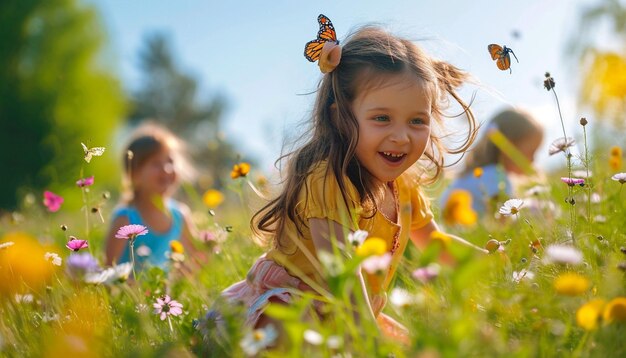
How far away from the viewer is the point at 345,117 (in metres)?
2.10

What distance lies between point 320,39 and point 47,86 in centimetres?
1313

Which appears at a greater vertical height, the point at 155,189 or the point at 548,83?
the point at 548,83

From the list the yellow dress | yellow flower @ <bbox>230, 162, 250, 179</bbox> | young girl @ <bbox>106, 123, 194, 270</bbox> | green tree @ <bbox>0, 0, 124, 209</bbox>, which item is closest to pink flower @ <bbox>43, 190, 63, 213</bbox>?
yellow flower @ <bbox>230, 162, 250, 179</bbox>

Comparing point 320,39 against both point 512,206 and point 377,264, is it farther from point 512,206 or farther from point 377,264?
point 377,264

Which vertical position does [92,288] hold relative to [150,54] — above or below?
above

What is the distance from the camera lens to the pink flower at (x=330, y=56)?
212 centimetres

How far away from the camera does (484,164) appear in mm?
4508

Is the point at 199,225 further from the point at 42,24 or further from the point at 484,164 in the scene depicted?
the point at 42,24

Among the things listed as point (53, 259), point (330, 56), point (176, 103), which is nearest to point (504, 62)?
point (330, 56)

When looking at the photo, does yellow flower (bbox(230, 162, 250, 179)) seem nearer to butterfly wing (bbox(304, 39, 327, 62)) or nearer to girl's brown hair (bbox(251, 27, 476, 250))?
girl's brown hair (bbox(251, 27, 476, 250))

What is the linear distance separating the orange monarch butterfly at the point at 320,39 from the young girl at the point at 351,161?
53 millimetres

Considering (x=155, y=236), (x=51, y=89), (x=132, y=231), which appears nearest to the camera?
(x=132, y=231)

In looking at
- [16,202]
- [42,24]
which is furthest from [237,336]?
[42,24]

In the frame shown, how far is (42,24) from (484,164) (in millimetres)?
12701
